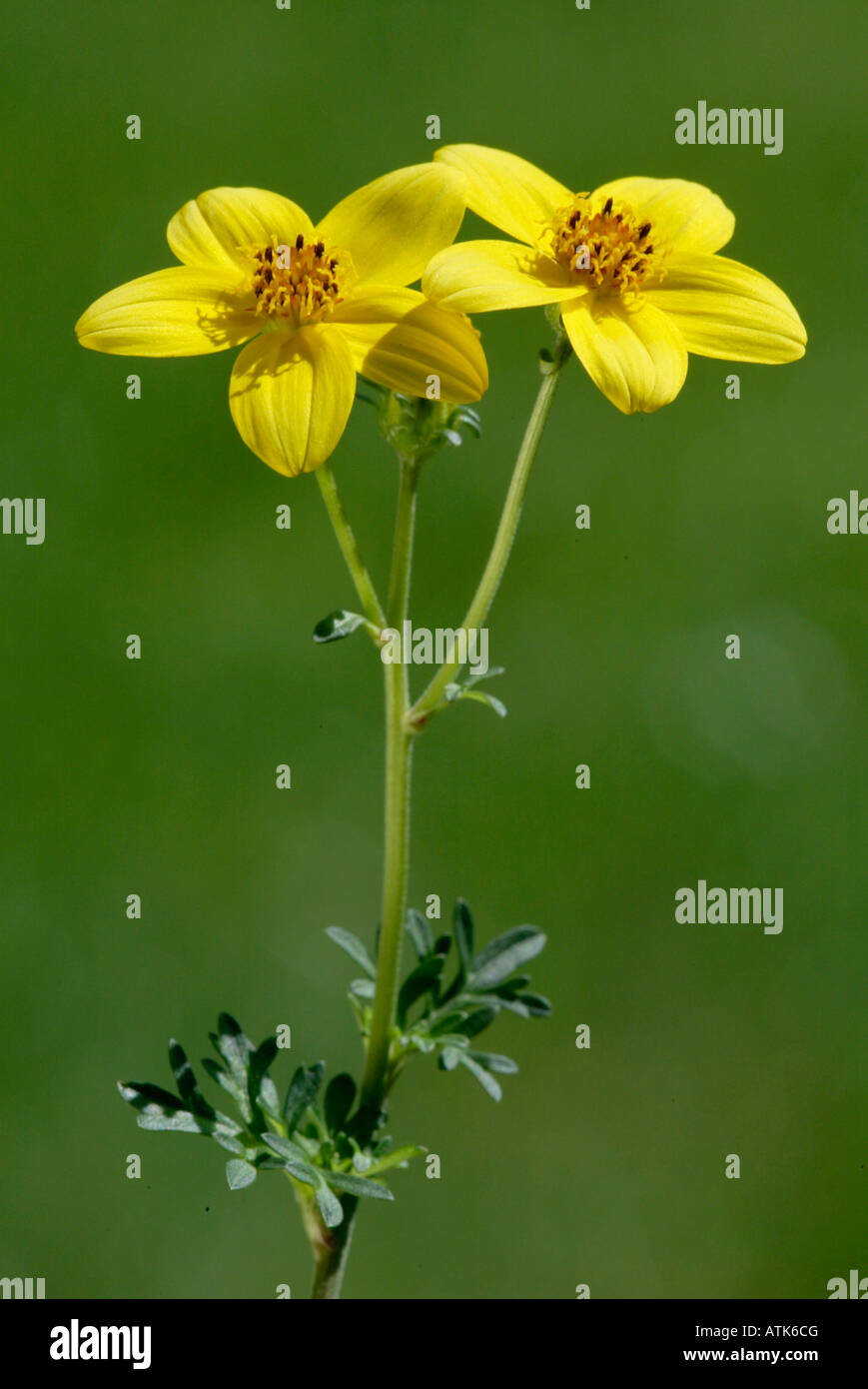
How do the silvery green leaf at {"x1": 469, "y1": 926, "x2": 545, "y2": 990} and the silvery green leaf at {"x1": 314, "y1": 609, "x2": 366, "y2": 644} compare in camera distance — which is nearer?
the silvery green leaf at {"x1": 314, "y1": 609, "x2": 366, "y2": 644}

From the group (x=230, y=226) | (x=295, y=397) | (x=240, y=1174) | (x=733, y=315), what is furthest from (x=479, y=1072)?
(x=230, y=226)

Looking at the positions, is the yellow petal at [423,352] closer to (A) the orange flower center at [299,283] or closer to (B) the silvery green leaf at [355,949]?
(A) the orange flower center at [299,283]

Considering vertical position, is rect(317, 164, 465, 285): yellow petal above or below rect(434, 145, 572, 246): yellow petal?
below

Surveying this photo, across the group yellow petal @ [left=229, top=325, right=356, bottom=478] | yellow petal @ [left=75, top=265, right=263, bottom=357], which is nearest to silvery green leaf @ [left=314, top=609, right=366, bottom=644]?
yellow petal @ [left=229, top=325, right=356, bottom=478]

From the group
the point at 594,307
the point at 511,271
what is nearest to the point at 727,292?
the point at 594,307

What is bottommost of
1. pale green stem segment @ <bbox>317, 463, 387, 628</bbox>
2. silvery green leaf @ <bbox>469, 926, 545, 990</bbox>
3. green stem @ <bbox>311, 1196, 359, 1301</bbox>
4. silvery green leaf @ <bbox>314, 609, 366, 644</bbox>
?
green stem @ <bbox>311, 1196, 359, 1301</bbox>

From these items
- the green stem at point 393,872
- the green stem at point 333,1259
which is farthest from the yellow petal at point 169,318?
the green stem at point 333,1259

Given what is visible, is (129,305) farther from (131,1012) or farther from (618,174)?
(618,174)

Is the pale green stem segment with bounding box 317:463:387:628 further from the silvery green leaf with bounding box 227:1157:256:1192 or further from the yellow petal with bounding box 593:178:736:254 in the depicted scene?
the silvery green leaf with bounding box 227:1157:256:1192
